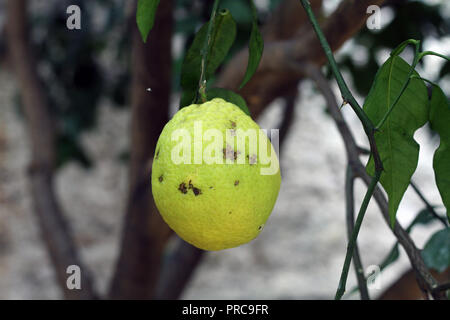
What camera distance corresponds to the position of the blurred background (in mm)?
942

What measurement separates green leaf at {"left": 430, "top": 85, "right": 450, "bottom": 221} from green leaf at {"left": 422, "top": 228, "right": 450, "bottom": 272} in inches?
9.3

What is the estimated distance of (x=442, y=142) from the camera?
0.41 meters

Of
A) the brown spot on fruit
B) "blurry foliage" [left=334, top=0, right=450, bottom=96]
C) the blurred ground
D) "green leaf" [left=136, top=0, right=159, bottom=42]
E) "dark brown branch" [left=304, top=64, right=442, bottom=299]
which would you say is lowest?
the blurred ground

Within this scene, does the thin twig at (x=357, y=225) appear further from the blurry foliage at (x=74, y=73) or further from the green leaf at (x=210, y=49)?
the blurry foliage at (x=74, y=73)

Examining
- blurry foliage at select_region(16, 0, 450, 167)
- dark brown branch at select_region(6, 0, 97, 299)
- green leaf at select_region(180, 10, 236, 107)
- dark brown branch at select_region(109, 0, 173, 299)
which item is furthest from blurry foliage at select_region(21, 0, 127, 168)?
green leaf at select_region(180, 10, 236, 107)

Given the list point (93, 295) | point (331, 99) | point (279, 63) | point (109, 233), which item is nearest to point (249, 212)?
point (331, 99)

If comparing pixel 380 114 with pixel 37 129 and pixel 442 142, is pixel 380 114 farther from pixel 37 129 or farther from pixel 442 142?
pixel 37 129

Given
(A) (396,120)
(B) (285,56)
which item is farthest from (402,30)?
(A) (396,120)

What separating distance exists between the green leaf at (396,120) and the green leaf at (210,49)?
0.14 m

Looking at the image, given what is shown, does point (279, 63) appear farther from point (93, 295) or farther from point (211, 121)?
point (93, 295)

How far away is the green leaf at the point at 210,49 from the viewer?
1.52 feet

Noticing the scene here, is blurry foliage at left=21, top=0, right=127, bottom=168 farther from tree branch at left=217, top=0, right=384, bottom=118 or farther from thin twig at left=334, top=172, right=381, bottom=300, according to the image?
thin twig at left=334, top=172, right=381, bottom=300

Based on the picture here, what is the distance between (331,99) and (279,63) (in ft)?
0.66

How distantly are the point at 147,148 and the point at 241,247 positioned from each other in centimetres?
187
